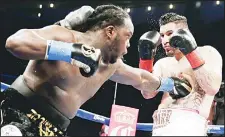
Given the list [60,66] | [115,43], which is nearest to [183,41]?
[115,43]

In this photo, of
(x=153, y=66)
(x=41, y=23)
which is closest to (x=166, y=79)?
(x=153, y=66)

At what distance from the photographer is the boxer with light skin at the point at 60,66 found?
4.03 ft

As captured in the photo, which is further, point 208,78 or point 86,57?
point 208,78

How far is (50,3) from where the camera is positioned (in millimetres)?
5836

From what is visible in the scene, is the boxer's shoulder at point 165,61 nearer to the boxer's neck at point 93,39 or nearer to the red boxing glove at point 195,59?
the red boxing glove at point 195,59

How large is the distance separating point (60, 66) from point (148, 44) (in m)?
0.84

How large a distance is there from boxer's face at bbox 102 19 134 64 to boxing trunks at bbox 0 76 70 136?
12.8 inches

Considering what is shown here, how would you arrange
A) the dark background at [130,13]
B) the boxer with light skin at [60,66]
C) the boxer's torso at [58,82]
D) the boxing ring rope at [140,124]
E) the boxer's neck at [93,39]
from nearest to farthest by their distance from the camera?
the boxer with light skin at [60,66]
the boxer's torso at [58,82]
the boxer's neck at [93,39]
the boxing ring rope at [140,124]
the dark background at [130,13]

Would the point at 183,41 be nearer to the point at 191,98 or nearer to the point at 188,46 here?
the point at 188,46

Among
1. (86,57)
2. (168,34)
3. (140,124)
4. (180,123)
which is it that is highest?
(168,34)

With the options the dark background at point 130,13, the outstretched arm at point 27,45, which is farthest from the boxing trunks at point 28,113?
the dark background at point 130,13

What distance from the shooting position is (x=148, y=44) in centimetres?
211

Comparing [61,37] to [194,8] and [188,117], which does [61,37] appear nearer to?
[188,117]

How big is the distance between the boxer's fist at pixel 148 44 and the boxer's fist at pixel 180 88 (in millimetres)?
268
